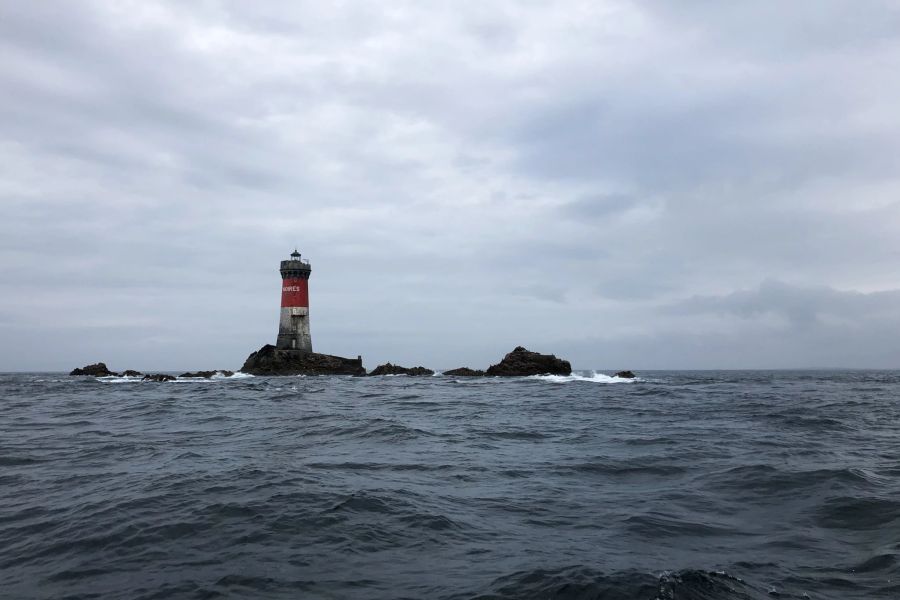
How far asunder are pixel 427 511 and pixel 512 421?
13.1 meters

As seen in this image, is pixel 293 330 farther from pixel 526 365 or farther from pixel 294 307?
pixel 526 365

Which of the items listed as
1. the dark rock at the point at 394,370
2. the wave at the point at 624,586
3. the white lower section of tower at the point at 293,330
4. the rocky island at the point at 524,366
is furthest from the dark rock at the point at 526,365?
the wave at the point at 624,586

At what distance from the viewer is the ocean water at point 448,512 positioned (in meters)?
6.97

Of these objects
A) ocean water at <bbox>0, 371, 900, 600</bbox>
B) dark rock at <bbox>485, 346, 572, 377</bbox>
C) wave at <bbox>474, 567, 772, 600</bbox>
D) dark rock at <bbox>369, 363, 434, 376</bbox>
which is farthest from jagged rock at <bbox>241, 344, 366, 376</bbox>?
wave at <bbox>474, 567, 772, 600</bbox>

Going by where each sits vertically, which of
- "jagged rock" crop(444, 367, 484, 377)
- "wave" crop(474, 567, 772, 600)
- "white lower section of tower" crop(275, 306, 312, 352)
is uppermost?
"white lower section of tower" crop(275, 306, 312, 352)

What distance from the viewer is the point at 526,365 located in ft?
233

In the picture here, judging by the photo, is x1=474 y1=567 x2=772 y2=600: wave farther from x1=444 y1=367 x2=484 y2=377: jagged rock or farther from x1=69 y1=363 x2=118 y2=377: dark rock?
x1=69 y1=363 x2=118 y2=377: dark rock

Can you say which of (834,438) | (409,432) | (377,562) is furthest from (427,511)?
(834,438)

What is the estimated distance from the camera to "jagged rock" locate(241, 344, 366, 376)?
6938cm

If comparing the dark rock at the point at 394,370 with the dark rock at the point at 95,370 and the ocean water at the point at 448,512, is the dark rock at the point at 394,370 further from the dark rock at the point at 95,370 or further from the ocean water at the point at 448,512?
the ocean water at the point at 448,512

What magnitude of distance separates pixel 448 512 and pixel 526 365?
6202 centimetres

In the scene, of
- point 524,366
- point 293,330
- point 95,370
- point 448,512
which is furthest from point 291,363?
point 448,512

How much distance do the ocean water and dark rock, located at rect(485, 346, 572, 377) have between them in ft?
165

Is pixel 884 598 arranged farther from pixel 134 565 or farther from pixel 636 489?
pixel 134 565
